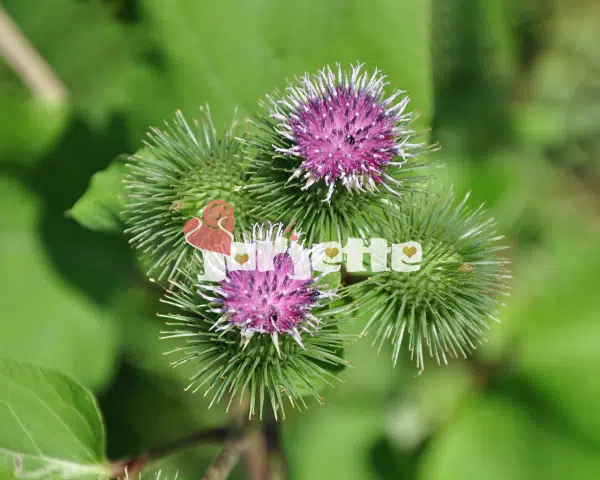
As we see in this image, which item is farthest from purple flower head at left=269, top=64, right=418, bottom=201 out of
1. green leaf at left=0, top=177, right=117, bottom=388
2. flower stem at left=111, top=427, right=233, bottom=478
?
green leaf at left=0, top=177, right=117, bottom=388

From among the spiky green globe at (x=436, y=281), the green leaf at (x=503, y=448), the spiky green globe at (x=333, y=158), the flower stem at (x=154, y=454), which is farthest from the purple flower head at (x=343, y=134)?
the green leaf at (x=503, y=448)

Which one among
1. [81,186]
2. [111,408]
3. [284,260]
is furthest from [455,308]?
[111,408]

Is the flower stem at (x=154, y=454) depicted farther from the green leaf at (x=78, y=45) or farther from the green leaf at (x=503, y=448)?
the green leaf at (x=78, y=45)

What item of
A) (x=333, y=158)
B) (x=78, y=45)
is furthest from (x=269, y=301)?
(x=78, y=45)

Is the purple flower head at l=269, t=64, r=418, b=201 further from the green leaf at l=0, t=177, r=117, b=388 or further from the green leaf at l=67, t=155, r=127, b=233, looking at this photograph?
the green leaf at l=0, t=177, r=117, b=388

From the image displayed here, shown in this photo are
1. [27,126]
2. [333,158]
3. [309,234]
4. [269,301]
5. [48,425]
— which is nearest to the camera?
[269,301]

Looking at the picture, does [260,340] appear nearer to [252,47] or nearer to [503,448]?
[252,47]
